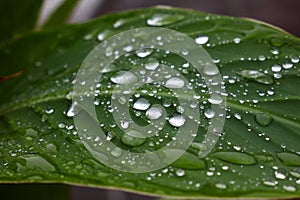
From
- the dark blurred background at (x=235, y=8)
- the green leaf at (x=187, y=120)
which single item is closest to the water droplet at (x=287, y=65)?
the green leaf at (x=187, y=120)

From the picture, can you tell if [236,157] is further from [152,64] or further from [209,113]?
[152,64]

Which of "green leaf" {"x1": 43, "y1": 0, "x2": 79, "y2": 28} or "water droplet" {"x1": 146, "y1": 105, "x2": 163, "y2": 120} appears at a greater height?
"green leaf" {"x1": 43, "y1": 0, "x2": 79, "y2": 28}

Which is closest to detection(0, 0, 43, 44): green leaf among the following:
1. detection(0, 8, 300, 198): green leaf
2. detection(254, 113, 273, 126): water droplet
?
detection(0, 8, 300, 198): green leaf

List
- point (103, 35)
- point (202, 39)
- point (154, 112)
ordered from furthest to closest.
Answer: point (103, 35) < point (202, 39) < point (154, 112)

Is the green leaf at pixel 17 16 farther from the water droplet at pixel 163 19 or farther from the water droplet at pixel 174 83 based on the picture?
the water droplet at pixel 174 83

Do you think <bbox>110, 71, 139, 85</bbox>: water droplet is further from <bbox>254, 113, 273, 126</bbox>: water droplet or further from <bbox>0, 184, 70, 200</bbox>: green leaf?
<bbox>0, 184, 70, 200</bbox>: green leaf

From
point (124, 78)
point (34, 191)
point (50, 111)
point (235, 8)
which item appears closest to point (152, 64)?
point (124, 78)
